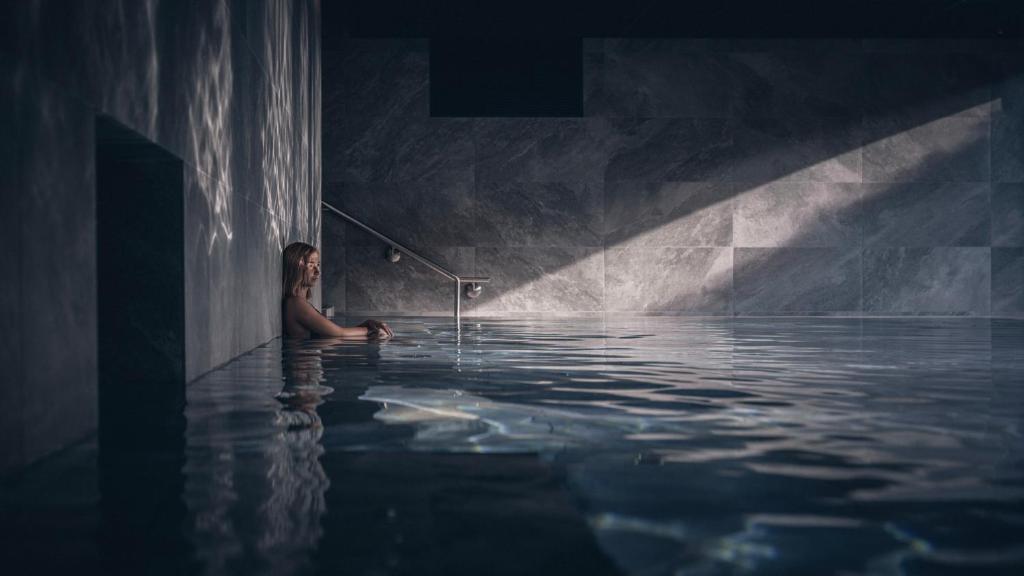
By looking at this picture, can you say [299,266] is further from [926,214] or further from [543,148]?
[926,214]

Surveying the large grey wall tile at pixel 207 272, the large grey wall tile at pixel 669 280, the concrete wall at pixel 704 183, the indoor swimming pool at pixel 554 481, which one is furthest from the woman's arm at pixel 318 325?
the large grey wall tile at pixel 669 280

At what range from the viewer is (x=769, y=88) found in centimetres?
1318

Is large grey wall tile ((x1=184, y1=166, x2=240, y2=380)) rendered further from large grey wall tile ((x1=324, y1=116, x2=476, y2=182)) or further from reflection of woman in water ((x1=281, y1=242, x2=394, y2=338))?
large grey wall tile ((x1=324, y1=116, x2=476, y2=182))

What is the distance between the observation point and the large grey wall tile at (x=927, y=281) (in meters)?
13.2

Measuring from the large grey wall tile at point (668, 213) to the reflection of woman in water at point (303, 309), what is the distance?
6108mm

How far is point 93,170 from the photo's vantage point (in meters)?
2.87

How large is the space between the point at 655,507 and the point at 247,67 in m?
4.65

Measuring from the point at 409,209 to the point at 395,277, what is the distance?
94cm

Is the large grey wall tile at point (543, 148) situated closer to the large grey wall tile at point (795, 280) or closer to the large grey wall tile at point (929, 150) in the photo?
the large grey wall tile at point (795, 280)

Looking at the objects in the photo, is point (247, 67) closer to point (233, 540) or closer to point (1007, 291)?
point (233, 540)

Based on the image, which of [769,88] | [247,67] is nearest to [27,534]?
[247,67]

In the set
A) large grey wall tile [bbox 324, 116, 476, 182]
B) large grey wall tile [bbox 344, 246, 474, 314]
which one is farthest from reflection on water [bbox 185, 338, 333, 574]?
large grey wall tile [bbox 324, 116, 476, 182]

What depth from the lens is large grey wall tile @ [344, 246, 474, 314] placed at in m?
12.9

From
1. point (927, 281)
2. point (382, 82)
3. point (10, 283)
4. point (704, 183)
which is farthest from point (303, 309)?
point (927, 281)
